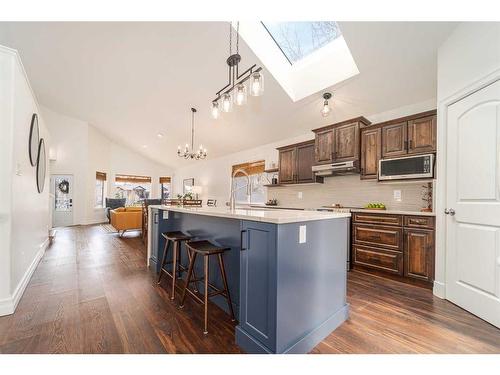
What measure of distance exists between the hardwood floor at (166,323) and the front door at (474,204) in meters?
0.21

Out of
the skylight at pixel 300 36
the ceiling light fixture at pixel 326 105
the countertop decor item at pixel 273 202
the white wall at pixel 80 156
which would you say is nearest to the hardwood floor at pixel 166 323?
the ceiling light fixture at pixel 326 105

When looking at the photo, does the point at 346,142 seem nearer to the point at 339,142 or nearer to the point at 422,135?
the point at 339,142

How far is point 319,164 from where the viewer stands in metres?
3.99

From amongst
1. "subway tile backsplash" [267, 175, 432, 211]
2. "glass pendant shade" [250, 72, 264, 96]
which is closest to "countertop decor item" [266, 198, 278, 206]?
"subway tile backsplash" [267, 175, 432, 211]

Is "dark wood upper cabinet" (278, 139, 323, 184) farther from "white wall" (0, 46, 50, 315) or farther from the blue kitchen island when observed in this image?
"white wall" (0, 46, 50, 315)

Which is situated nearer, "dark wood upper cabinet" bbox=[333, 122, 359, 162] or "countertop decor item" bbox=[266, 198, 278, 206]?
"dark wood upper cabinet" bbox=[333, 122, 359, 162]

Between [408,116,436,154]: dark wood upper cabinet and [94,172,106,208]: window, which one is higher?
[408,116,436,154]: dark wood upper cabinet

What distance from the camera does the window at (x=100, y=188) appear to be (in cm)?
833

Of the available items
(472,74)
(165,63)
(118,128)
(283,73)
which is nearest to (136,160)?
(118,128)

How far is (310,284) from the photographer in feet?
5.29

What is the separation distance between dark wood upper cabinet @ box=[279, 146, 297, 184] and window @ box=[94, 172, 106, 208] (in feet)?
23.4

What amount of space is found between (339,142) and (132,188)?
9104 mm

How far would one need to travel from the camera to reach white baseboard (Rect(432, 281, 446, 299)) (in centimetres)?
235

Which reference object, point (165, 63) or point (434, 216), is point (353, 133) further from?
point (165, 63)
